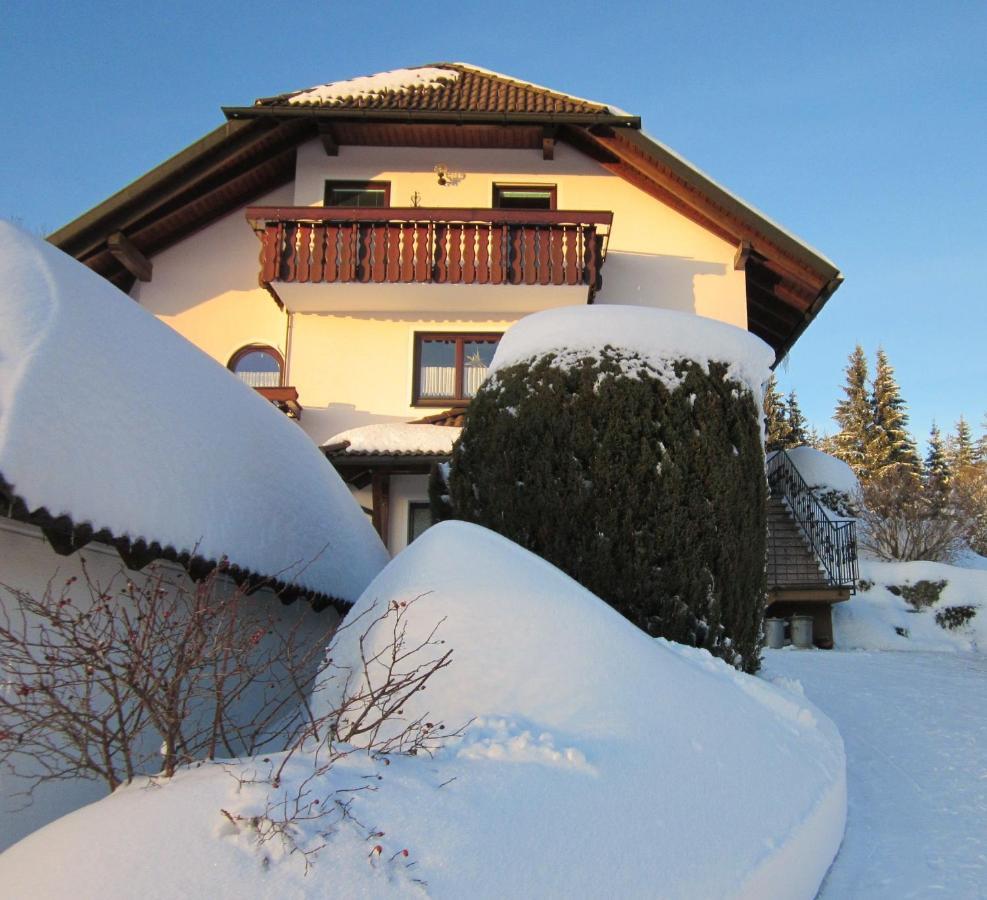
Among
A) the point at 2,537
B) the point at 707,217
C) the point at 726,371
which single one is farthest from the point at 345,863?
the point at 707,217

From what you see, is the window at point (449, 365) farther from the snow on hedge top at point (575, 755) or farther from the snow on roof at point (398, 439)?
the snow on hedge top at point (575, 755)

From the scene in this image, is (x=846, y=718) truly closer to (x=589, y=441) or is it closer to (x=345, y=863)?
(x=589, y=441)

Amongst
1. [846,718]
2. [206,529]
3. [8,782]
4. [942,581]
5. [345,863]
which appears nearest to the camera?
[345,863]

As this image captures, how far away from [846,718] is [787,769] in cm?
402

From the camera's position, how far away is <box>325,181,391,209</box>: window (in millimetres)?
15867

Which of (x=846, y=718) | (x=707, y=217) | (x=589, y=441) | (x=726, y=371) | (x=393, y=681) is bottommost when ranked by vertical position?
(x=846, y=718)

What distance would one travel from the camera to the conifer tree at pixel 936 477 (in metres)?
24.7

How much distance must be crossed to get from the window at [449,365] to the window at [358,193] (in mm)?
2767

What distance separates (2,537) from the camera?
3.68m

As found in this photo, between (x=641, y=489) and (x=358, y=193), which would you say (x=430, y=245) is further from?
(x=641, y=489)

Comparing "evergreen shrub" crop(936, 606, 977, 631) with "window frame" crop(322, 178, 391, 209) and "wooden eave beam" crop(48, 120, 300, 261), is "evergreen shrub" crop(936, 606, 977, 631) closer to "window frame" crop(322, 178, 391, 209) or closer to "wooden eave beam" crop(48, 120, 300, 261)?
"window frame" crop(322, 178, 391, 209)

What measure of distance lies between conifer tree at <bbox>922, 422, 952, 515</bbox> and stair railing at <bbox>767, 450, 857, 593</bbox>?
7.54m

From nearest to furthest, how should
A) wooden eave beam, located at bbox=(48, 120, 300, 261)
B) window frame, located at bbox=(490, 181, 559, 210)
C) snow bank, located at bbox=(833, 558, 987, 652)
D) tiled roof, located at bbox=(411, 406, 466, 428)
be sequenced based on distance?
tiled roof, located at bbox=(411, 406, 466, 428) → wooden eave beam, located at bbox=(48, 120, 300, 261) → snow bank, located at bbox=(833, 558, 987, 652) → window frame, located at bbox=(490, 181, 559, 210)

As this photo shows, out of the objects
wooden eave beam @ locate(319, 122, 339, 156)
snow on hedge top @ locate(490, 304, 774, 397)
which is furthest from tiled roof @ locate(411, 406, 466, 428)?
snow on hedge top @ locate(490, 304, 774, 397)
